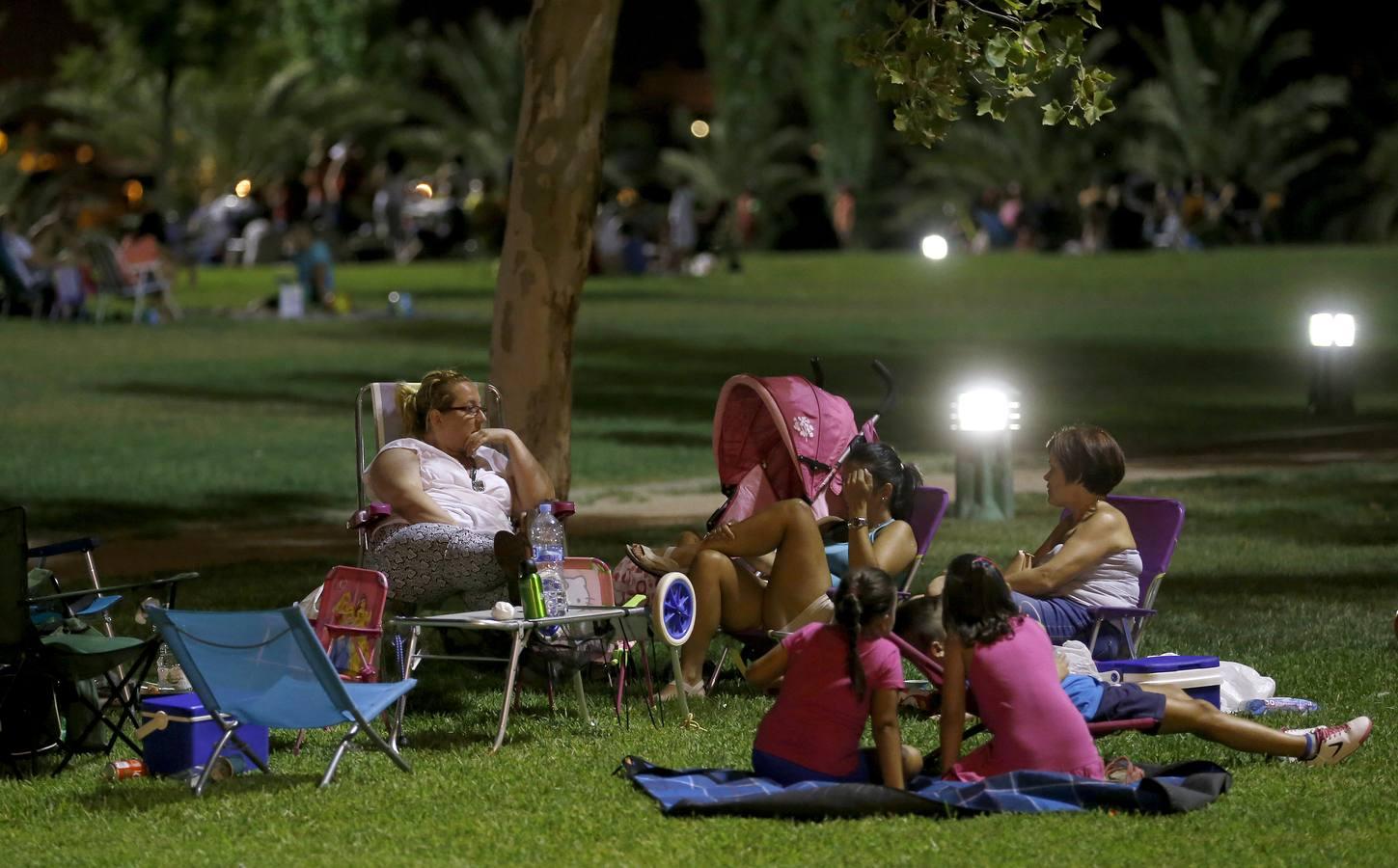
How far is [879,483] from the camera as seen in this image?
8.72 m

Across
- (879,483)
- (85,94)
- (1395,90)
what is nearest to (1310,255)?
(1395,90)

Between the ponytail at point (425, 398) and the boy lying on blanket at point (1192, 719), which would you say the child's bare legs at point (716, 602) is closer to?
the boy lying on blanket at point (1192, 719)

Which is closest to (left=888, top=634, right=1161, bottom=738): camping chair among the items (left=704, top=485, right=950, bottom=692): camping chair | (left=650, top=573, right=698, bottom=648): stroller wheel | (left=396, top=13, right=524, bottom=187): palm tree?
(left=650, top=573, right=698, bottom=648): stroller wheel

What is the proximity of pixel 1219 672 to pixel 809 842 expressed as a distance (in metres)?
2.30

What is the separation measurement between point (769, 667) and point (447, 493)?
2.47 m

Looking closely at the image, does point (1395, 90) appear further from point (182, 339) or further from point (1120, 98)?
point (182, 339)

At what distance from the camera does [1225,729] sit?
738cm

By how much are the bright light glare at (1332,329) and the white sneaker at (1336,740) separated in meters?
12.6

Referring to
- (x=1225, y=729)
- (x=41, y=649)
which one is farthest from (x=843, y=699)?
(x=41, y=649)

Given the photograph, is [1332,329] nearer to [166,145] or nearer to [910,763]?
[910,763]

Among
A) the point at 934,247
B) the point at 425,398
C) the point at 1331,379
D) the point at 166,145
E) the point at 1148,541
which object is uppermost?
the point at 166,145

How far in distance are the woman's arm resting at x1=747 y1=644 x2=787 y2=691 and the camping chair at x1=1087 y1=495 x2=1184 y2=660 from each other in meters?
1.72

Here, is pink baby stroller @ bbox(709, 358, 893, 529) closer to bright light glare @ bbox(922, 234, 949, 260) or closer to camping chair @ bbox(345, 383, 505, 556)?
camping chair @ bbox(345, 383, 505, 556)

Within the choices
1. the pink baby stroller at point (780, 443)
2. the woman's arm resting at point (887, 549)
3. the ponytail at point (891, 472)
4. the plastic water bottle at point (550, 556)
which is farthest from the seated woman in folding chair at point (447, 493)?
the ponytail at point (891, 472)
